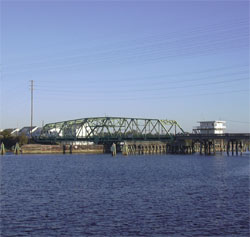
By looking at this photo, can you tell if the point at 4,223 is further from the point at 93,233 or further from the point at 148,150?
the point at 148,150

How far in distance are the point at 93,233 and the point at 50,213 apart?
7.18m

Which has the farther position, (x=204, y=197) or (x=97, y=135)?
(x=97, y=135)

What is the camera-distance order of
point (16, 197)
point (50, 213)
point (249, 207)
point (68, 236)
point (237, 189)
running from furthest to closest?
point (237, 189), point (16, 197), point (249, 207), point (50, 213), point (68, 236)

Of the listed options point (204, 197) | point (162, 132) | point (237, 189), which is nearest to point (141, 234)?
point (204, 197)

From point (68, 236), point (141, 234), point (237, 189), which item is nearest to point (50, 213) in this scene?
point (68, 236)

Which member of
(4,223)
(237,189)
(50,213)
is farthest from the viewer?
(237,189)

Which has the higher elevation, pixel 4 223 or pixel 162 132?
pixel 162 132

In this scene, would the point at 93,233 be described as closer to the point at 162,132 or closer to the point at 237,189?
the point at 237,189

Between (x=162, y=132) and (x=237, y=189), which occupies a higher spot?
(x=162, y=132)

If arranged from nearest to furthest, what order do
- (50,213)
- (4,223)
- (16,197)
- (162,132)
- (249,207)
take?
(4,223), (50,213), (249,207), (16,197), (162,132)

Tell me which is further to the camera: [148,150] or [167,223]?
[148,150]

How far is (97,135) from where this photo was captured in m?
176

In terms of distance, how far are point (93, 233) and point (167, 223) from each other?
590 cm

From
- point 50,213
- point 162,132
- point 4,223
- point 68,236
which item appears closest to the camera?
point 68,236
